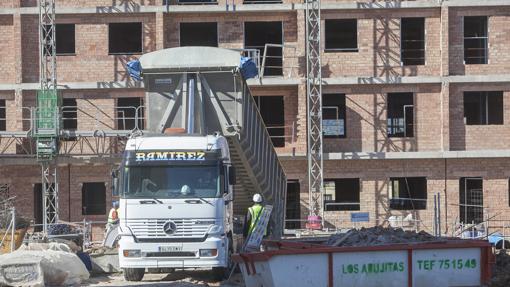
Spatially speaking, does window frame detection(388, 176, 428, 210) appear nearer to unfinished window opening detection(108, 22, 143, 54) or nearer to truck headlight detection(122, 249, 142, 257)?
unfinished window opening detection(108, 22, 143, 54)

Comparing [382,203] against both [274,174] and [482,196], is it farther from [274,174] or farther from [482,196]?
[274,174]

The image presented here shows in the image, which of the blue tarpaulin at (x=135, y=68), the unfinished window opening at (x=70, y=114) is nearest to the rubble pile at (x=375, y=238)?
the blue tarpaulin at (x=135, y=68)

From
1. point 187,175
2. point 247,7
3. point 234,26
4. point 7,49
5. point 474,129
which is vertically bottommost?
point 187,175

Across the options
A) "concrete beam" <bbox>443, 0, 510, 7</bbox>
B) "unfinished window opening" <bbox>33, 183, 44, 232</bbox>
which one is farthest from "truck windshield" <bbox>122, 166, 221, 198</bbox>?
"concrete beam" <bbox>443, 0, 510, 7</bbox>

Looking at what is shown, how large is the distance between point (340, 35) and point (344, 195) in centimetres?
691

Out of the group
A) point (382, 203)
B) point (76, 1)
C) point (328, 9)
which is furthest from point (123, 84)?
point (382, 203)

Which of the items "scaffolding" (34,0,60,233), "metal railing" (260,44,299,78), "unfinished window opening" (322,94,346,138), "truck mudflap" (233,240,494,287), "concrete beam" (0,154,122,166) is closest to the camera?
"truck mudflap" (233,240,494,287)

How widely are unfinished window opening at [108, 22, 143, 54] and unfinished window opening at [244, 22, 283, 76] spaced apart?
4.67m

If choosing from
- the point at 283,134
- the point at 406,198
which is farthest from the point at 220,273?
the point at 406,198

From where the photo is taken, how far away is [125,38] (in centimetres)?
3922

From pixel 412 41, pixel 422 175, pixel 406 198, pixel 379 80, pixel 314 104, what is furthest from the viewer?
pixel 412 41

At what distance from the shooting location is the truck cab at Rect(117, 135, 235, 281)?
1850 cm

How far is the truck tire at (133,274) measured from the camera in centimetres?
1939

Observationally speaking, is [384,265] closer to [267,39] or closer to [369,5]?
[369,5]
